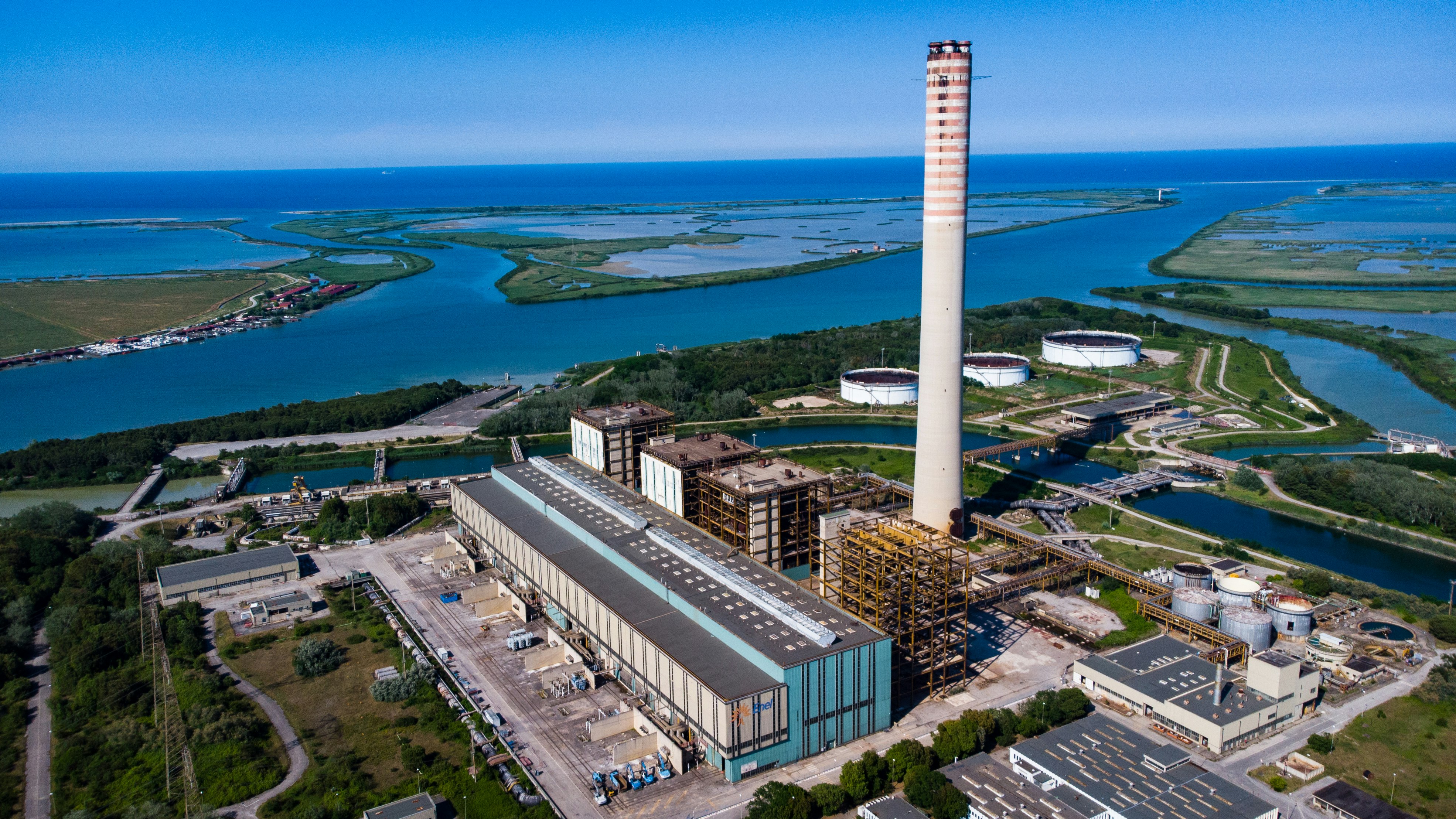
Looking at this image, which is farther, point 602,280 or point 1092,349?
point 602,280

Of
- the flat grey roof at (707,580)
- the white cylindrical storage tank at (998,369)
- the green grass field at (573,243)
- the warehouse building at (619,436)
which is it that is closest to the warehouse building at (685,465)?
the flat grey roof at (707,580)

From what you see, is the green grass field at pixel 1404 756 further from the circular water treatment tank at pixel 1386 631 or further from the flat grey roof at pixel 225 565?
the flat grey roof at pixel 225 565

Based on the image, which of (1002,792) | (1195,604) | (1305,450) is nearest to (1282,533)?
(1195,604)

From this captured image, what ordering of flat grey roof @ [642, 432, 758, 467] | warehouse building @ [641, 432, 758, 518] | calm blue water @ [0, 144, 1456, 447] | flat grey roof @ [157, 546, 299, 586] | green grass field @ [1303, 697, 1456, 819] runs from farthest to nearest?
1. calm blue water @ [0, 144, 1456, 447]
2. flat grey roof @ [157, 546, 299, 586]
3. flat grey roof @ [642, 432, 758, 467]
4. warehouse building @ [641, 432, 758, 518]
5. green grass field @ [1303, 697, 1456, 819]

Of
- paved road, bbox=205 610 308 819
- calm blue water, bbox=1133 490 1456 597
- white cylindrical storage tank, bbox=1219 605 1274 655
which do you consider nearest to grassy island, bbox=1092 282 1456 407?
calm blue water, bbox=1133 490 1456 597

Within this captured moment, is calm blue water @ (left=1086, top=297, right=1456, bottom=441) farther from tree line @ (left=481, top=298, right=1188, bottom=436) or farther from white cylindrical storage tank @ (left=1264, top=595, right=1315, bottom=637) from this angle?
white cylindrical storage tank @ (left=1264, top=595, right=1315, bottom=637)

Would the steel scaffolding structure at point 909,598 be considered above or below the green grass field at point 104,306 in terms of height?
below

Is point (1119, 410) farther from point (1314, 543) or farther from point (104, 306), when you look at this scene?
point (104, 306)
